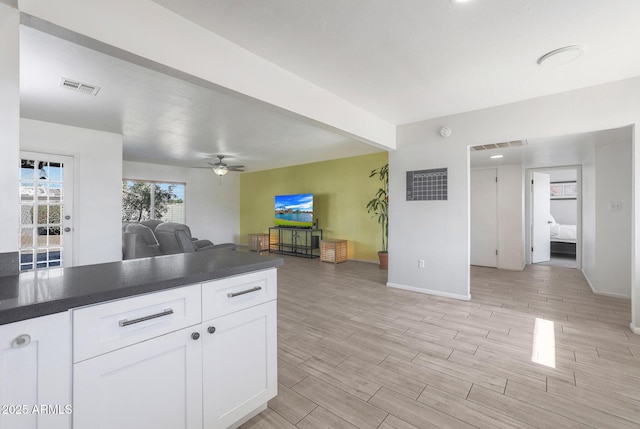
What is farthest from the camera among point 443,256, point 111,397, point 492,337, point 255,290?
point 443,256

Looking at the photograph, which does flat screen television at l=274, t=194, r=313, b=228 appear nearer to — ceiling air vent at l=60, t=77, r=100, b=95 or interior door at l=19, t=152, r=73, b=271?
interior door at l=19, t=152, r=73, b=271

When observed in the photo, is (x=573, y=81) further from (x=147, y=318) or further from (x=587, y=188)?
(x=147, y=318)

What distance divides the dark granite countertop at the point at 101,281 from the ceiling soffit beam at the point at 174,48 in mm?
1164

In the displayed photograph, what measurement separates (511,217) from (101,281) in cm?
618

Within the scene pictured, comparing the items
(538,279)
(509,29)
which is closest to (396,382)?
(509,29)

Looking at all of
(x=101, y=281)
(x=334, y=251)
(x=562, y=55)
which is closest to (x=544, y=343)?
(x=562, y=55)

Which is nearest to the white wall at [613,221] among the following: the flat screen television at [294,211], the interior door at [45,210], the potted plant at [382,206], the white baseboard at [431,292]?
the white baseboard at [431,292]

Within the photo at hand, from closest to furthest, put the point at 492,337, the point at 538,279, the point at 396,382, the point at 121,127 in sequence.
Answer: the point at 396,382 < the point at 492,337 < the point at 121,127 < the point at 538,279

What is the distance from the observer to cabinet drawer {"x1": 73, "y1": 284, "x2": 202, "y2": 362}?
101 centimetres

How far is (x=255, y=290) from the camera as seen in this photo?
1.57 meters

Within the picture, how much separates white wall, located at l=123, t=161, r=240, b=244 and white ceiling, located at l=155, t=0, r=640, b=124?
20.8 ft

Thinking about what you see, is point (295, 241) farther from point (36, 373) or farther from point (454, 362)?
point (36, 373)

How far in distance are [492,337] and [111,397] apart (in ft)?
9.34

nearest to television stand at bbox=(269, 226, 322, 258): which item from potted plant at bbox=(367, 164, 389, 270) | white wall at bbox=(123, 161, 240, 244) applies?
potted plant at bbox=(367, 164, 389, 270)
